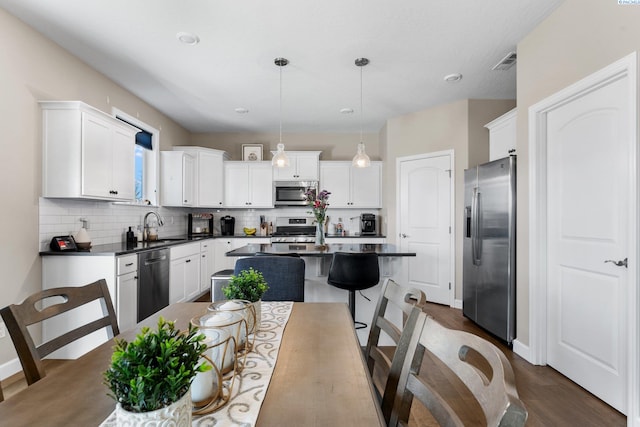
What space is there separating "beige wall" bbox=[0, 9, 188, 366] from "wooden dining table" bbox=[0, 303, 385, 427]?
6.88 feet

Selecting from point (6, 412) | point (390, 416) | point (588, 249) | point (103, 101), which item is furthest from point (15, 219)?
point (588, 249)

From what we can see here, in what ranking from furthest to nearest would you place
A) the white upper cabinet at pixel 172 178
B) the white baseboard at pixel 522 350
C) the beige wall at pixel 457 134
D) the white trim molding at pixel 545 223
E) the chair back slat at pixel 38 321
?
the white upper cabinet at pixel 172 178 → the beige wall at pixel 457 134 → the white baseboard at pixel 522 350 → the white trim molding at pixel 545 223 → the chair back slat at pixel 38 321

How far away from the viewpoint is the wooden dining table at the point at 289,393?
67cm

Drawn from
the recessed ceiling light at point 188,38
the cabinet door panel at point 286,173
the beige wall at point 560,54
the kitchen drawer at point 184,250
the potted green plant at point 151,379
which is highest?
the recessed ceiling light at point 188,38

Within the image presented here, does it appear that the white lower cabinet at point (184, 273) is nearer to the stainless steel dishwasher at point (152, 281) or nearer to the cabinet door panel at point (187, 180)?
the stainless steel dishwasher at point (152, 281)

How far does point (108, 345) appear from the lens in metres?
1.07

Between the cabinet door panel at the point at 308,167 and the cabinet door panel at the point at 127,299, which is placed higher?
the cabinet door panel at the point at 308,167

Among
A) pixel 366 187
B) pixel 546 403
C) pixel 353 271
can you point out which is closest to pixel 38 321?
pixel 353 271

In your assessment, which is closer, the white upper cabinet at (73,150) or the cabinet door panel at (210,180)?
the white upper cabinet at (73,150)

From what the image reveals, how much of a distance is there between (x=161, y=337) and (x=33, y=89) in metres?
3.12

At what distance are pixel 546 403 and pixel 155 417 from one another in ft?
8.15

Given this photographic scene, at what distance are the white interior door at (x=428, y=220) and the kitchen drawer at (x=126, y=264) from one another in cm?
348

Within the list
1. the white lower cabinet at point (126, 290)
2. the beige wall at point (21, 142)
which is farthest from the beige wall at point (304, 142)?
the white lower cabinet at point (126, 290)

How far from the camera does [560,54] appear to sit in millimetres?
2316
